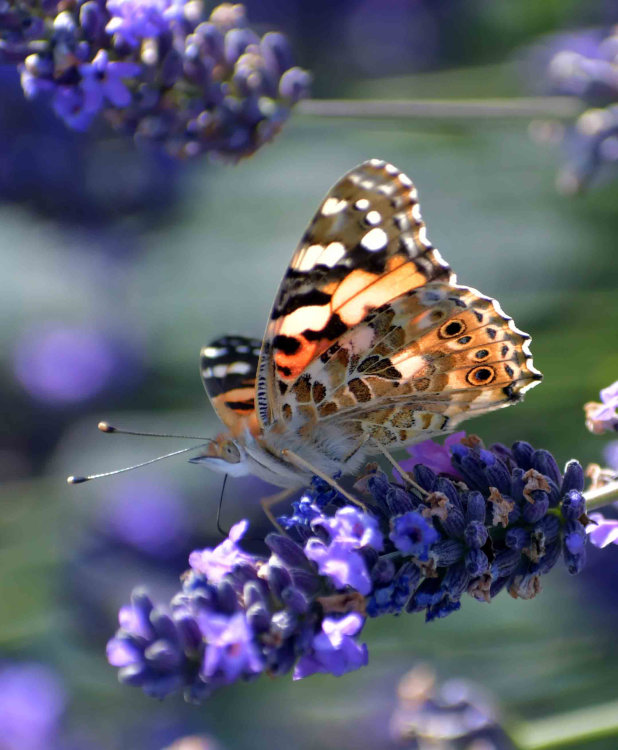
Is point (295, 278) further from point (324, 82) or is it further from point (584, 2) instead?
point (324, 82)

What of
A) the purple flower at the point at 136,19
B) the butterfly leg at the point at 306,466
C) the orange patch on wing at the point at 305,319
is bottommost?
the butterfly leg at the point at 306,466

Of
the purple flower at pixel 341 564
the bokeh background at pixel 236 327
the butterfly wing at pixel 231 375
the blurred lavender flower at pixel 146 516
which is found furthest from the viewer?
the blurred lavender flower at pixel 146 516

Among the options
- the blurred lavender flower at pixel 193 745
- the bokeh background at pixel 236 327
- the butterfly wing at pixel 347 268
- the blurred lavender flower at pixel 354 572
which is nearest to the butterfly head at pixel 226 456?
the butterfly wing at pixel 347 268

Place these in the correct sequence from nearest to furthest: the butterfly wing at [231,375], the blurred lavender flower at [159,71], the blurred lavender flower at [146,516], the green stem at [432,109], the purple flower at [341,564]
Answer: the purple flower at [341,564] < the blurred lavender flower at [159,71] < the butterfly wing at [231,375] < the green stem at [432,109] < the blurred lavender flower at [146,516]

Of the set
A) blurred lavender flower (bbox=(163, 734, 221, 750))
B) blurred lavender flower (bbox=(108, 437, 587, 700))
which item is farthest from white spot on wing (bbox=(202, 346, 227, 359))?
blurred lavender flower (bbox=(163, 734, 221, 750))

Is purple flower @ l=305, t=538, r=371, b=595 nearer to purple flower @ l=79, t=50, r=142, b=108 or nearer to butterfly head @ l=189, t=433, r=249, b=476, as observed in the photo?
butterfly head @ l=189, t=433, r=249, b=476

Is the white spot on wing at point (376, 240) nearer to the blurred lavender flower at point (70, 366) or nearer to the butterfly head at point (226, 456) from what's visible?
the butterfly head at point (226, 456)

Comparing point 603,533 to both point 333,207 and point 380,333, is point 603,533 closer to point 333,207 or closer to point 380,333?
point 380,333
